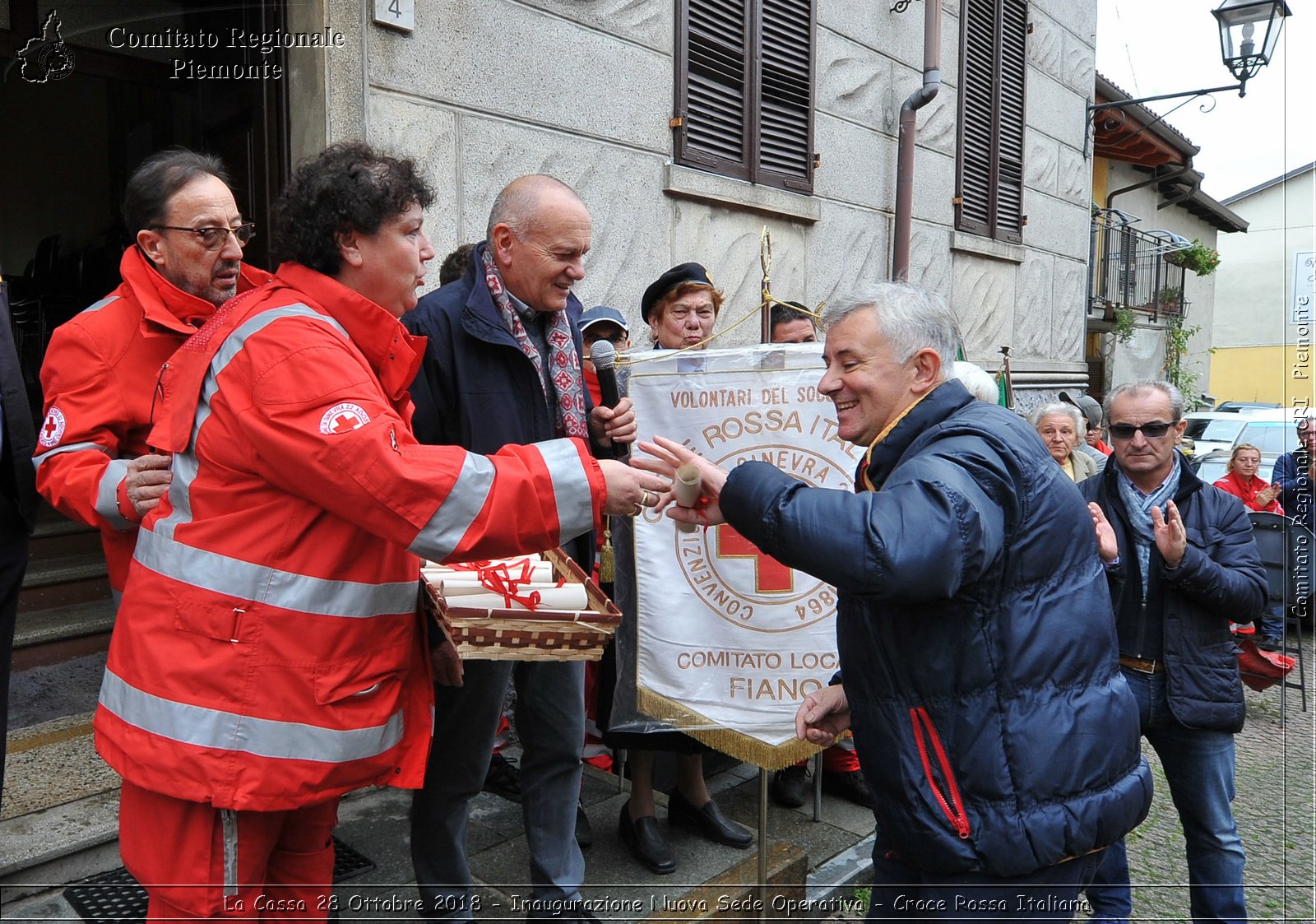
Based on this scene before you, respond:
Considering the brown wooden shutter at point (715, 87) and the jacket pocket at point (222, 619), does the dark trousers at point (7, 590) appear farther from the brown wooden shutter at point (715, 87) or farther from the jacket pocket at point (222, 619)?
the brown wooden shutter at point (715, 87)

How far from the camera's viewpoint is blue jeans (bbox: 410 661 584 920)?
273 cm

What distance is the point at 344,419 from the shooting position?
5.56ft

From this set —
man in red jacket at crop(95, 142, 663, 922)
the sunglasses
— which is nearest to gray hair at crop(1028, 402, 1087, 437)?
the sunglasses

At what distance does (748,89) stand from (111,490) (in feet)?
17.3

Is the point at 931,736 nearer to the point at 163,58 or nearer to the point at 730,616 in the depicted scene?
the point at 730,616

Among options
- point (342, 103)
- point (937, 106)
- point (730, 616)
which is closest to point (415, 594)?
point (730, 616)

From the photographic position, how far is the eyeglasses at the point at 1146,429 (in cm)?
325

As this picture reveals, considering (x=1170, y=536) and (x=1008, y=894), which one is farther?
(x=1170, y=536)

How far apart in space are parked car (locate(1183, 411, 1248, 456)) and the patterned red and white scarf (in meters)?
10.9

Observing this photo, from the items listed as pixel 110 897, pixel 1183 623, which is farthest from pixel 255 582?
pixel 1183 623

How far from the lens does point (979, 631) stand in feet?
6.03

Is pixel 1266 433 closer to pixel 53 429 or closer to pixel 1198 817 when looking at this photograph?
pixel 1198 817

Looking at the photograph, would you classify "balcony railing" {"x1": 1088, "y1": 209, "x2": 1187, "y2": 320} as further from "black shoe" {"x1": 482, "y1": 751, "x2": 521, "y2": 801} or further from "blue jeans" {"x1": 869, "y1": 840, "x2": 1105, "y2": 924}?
"blue jeans" {"x1": 869, "y1": 840, "x2": 1105, "y2": 924}

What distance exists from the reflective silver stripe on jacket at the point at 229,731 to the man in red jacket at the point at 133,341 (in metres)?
0.47
